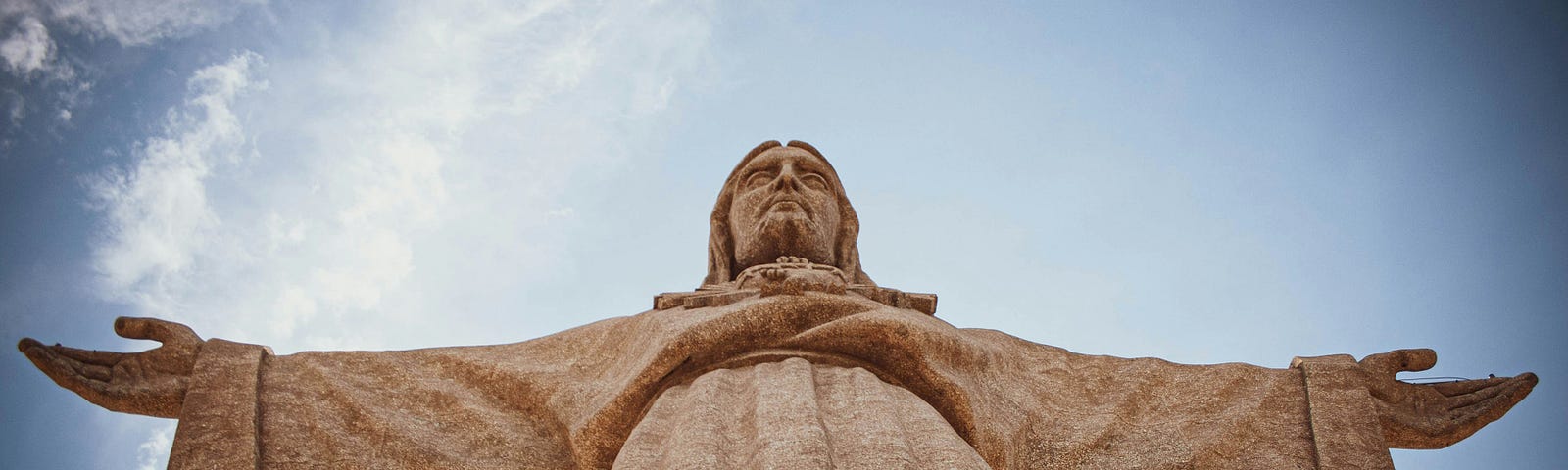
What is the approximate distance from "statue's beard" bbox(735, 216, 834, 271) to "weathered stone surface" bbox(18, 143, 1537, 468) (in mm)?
1300

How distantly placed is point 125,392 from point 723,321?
11.1 feet

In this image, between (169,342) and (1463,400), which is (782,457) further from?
(1463,400)

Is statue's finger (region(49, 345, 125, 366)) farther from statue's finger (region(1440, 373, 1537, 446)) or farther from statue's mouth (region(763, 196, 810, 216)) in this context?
statue's finger (region(1440, 373, 1537, 446))

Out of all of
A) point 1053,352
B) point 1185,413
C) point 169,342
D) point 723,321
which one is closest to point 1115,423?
point 1185,413

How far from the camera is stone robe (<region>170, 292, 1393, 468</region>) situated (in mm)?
6477

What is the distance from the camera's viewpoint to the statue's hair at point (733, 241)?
10758 mm

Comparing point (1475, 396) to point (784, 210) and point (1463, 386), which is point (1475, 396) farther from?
point (784, 210)

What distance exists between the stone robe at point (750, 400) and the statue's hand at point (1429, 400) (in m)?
0.18

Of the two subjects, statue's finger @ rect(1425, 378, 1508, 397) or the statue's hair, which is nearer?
statue's finger @ rect(1425, 378, 1508, 397)

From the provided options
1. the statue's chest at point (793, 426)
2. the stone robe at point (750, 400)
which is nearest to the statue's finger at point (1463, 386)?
the stone robe at point (750, 400)

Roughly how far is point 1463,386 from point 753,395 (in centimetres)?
463

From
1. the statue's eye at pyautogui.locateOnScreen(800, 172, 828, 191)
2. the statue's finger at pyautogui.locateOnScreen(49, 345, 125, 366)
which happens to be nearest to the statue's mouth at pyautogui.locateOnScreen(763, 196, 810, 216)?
the statue's eye at pyautogui.locateOnScreen(800, 172, 828, 191)

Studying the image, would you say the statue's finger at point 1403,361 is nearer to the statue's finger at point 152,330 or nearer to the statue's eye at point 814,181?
the statue's eye at point 814,181

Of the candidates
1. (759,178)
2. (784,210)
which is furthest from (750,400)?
(759,178)
